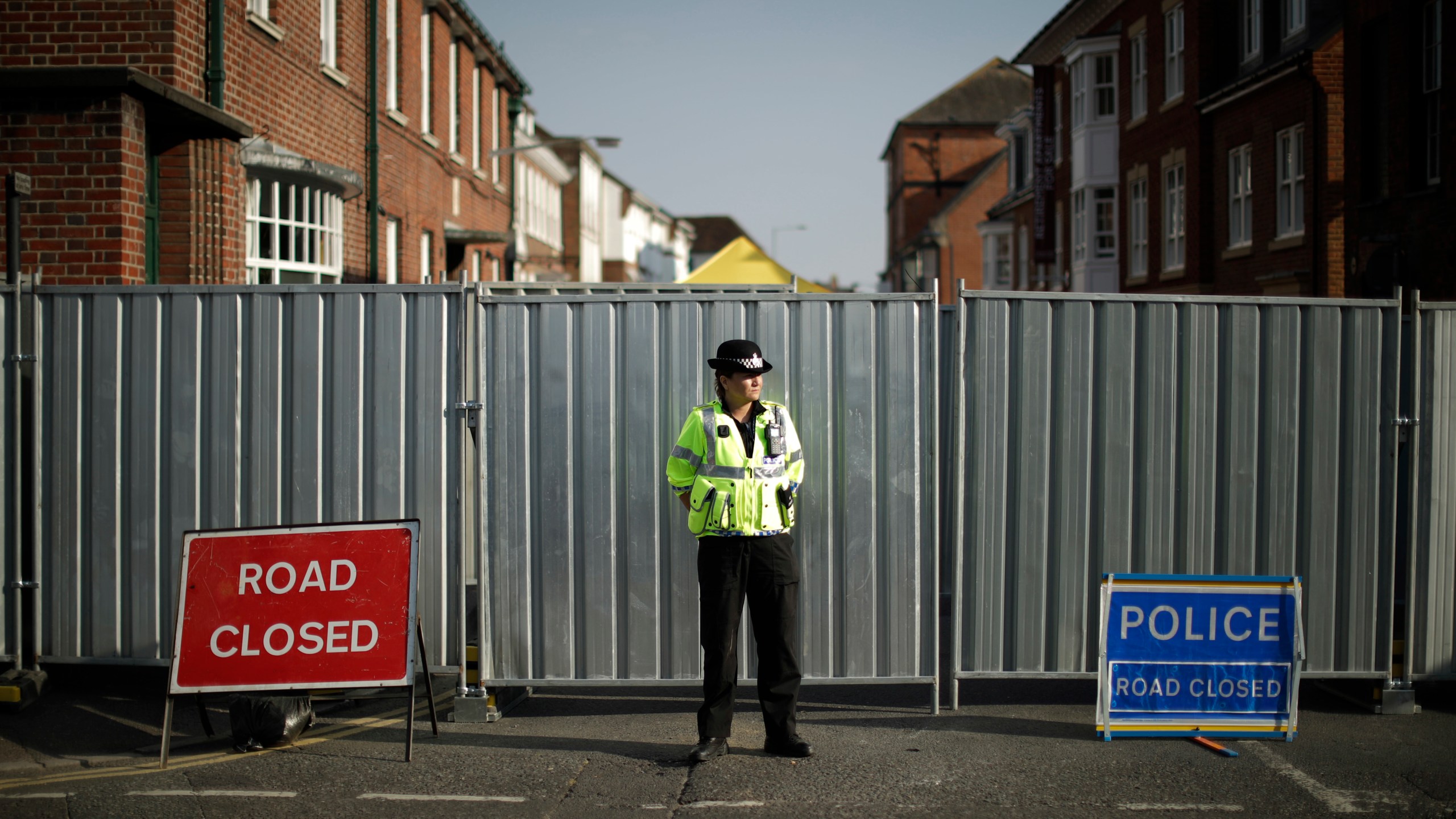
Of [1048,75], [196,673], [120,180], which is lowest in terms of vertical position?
[196,673]

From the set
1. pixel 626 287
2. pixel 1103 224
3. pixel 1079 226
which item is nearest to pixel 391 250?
pixel 626 287

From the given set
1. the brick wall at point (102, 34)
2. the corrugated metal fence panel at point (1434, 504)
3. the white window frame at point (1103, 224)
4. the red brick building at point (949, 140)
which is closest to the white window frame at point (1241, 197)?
the white window frame at point (1103, 224)

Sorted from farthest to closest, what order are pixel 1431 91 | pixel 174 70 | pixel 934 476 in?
1. pixel 1431 91
2. pixel 174 70
3. pixel 934 476

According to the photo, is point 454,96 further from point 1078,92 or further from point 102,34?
point 1078,92

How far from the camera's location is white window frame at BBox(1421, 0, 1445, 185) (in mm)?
15781

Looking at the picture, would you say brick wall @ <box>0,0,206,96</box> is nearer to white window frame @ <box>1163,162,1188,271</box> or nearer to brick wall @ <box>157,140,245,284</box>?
brick wall @ <box>157,140,245,284</box>

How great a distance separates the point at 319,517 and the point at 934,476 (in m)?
3.35

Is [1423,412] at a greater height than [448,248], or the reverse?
[448,248]

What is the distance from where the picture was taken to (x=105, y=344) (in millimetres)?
6438

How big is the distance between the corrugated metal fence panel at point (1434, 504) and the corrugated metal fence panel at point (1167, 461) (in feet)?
0.55

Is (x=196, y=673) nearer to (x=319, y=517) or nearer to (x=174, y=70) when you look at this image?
(x=319, y=517)


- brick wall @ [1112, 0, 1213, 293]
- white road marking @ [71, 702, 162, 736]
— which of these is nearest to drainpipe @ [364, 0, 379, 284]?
white road marking @ [71, 702, 162, 736]

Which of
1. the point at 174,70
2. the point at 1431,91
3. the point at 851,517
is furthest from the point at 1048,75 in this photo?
the point at 851,517

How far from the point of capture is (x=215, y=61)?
10.6 meters
